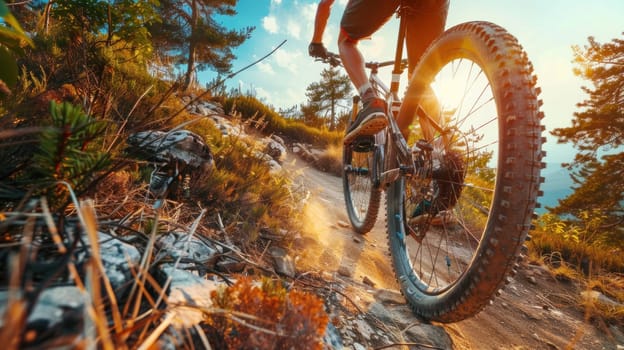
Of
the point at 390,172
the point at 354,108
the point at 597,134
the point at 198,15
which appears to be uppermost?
the point at 198,15

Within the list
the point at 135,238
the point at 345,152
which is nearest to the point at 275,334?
the point at 135,238

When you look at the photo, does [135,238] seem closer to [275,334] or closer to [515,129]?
[275,334]

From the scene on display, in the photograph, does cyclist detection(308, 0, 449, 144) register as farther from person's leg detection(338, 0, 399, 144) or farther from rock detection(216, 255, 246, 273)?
rock detection(216, 255, 246, 273)

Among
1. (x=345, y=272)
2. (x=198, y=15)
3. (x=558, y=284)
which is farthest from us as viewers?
(x=198, y=15)

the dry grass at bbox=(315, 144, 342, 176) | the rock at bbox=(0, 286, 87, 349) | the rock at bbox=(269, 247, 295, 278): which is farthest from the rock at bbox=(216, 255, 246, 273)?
the dry grass at bbox=(315, 144, 342, 176)

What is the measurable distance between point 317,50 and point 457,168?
1830 millimetres

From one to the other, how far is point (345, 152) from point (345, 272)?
1.73 meters

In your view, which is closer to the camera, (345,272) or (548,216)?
(345,272)

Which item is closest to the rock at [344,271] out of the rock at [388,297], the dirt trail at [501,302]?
the dirt trail at [501,302]

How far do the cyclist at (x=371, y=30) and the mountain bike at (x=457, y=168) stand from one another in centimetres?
17

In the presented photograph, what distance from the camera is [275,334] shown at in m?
0.50

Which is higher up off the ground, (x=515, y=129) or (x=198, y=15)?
(x=198, y=15)

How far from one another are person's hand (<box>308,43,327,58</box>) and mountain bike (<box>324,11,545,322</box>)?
10 cm

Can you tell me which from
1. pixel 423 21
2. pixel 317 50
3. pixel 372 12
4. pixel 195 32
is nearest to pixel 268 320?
pixel 372 12
